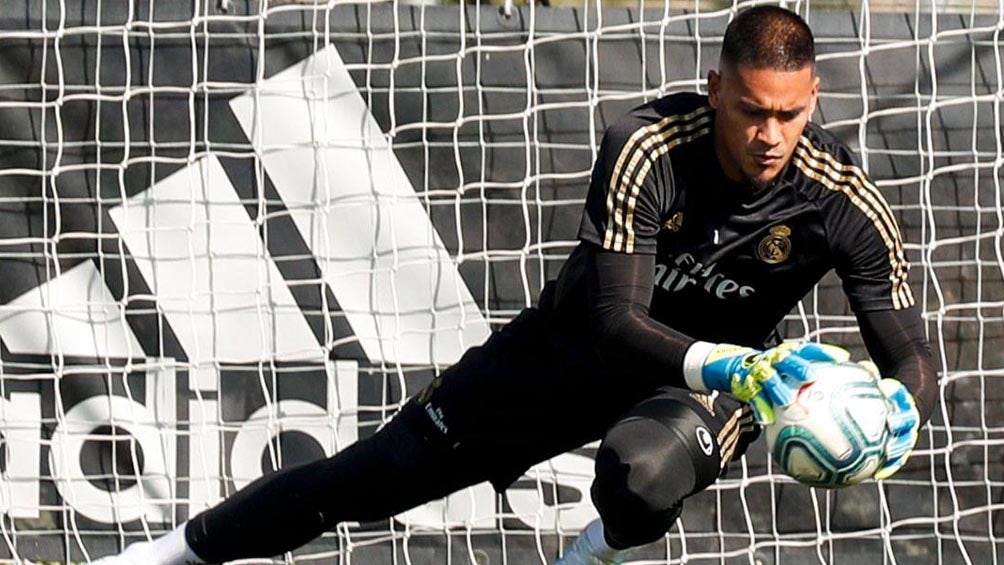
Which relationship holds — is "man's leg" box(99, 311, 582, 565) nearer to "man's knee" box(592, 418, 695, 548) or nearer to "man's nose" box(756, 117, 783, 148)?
"man's knee" box(592, 418, 695, 548)

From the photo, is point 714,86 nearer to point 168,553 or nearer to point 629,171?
point 629,171

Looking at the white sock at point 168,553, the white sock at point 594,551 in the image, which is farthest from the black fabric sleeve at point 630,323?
the white sock at point 168,553

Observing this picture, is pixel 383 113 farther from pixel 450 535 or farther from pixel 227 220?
pixel 450 535

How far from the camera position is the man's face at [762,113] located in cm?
360

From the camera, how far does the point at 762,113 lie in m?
3.62

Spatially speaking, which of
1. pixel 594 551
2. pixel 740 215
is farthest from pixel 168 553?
pixel 740 215

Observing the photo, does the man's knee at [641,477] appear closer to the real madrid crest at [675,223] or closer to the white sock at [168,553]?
the real madrid crest at [675,223]

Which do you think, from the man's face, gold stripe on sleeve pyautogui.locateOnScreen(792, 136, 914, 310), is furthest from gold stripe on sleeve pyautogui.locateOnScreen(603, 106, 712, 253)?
gold stripe on sleeve pyautogui.locateOnScreen(792, 136, 914, 310)

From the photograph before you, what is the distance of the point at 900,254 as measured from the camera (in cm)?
383

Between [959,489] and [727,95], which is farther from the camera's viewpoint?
[959,489]

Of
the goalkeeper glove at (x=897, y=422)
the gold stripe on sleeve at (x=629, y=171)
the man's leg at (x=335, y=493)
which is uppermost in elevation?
the gold stripe on sleeve at (x=629, y=171)

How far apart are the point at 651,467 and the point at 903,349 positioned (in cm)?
64

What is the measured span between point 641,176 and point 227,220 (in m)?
1.88

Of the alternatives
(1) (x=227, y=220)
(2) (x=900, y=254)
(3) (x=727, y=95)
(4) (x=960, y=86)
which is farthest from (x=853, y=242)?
(1) (x=227, y=220)
